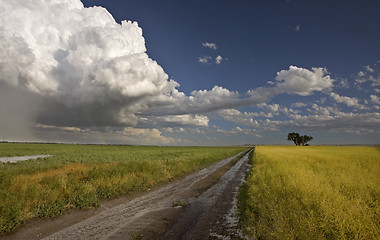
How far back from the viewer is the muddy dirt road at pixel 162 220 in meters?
7.33

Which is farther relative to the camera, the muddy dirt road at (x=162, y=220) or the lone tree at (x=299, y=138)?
the lone tree at (x=299, y=138)

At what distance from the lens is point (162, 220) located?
8.78m

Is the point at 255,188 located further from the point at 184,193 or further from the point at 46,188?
the point at 46,188

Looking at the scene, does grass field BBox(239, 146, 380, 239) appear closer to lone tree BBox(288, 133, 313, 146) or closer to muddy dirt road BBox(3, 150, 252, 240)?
muddy dirt road BBox(3, 150, 252, 240)

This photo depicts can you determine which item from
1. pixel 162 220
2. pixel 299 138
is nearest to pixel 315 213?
pixel 162 220

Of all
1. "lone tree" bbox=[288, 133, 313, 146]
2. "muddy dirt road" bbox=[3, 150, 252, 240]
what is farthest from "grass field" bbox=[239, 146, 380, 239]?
"lone tree" bbox=[288, 133, 313, 146]

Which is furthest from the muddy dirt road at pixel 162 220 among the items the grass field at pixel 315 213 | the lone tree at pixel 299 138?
the lone tree at pixel 299 138

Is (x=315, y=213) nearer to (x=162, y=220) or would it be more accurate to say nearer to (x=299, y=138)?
(x=162, y=220)

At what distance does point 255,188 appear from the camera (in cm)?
1175

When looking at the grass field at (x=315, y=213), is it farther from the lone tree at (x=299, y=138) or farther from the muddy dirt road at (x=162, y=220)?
the lone tree at (x=299, y=138)

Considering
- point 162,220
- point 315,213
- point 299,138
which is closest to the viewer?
point 315,213

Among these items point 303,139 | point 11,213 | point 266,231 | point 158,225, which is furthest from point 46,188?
point 303,139

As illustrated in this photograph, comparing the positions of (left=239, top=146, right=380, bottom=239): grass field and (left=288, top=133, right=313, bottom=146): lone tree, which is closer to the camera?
(left=239, top=146, right=380, bottom=239): grass field

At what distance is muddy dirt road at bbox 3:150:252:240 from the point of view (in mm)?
7335
